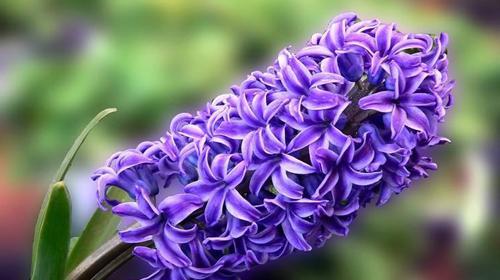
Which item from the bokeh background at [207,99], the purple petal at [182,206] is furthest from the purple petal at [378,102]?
the bokeh background at [207,99]

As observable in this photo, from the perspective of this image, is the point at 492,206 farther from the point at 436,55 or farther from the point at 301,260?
the point at 436,55

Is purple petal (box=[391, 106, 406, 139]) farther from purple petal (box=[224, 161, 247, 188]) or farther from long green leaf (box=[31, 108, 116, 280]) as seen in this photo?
long green leaf (box=[31, 108, 116, 280])

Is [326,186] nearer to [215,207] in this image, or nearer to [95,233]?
[215,207]

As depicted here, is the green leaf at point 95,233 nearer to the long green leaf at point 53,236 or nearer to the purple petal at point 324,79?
the long green leaf at point 53,236

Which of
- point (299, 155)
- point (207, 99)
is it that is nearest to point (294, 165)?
point (299, 155)

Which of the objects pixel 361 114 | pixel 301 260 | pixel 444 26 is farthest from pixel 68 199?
pixel 444 26

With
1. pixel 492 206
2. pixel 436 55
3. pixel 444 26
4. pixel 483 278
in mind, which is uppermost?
pixel 444 26
